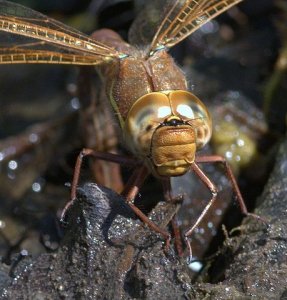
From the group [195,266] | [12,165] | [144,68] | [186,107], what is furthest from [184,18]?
[12,165]

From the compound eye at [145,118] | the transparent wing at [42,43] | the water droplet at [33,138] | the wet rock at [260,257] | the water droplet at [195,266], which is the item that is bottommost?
the water droplet at [33,138]

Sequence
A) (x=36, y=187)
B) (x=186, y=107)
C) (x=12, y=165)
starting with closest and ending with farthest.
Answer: (x=186, y=107), (x=36, y=187), (x=12, y=165)

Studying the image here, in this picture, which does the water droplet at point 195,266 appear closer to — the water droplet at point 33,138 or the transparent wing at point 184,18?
the transparent wing at point 184,18

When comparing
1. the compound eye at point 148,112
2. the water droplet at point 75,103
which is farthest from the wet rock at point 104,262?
the water droplet at point 75,103

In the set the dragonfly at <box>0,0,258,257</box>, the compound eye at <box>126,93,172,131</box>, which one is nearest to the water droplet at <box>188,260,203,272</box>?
the dragonfly at <box>0,0,258,257</box>

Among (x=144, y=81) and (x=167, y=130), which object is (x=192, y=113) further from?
(x=144, y=81)

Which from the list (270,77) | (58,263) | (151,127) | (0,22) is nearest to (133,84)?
(151,127)

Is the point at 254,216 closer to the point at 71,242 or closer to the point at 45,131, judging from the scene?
the point at 71,242
